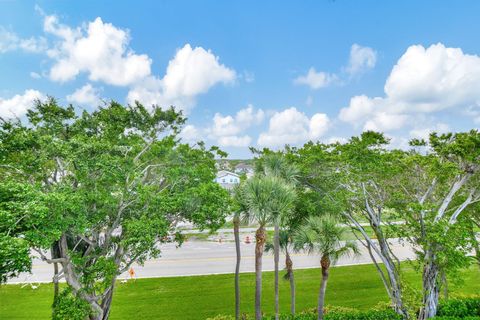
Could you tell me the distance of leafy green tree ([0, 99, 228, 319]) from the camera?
8859 mm

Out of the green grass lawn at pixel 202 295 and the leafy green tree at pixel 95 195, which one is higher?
the leafy green tree at pixel 95 195

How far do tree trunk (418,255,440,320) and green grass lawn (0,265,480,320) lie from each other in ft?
8.03

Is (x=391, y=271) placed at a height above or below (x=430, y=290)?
above

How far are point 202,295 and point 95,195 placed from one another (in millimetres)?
9885

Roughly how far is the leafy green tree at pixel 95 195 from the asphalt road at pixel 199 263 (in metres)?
8.61

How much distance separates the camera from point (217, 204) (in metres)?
10.5

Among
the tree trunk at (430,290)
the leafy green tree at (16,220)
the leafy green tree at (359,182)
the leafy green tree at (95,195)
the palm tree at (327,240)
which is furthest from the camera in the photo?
the leafy green tree at (359,182)

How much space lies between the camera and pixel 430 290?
11.3m

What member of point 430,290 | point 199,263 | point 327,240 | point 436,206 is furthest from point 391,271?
point 199,263

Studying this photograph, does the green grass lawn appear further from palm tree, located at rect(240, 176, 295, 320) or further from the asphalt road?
palm tree, located at rect(240, 176, 295, 320)

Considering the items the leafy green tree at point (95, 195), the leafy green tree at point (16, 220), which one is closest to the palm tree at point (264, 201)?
the leafy green tree at point (95, 195)

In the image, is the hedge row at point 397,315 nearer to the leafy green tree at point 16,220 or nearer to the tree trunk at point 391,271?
the tree trunk at point 391,271

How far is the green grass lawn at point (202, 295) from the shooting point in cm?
1415

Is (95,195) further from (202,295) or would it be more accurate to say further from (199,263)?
(199,263)
